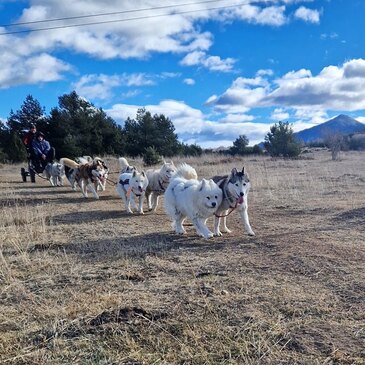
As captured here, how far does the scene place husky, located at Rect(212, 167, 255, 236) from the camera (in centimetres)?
739

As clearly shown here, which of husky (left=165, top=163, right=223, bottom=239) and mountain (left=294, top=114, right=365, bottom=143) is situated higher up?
mountain (left=294, top=114, right=365, bottom=143)

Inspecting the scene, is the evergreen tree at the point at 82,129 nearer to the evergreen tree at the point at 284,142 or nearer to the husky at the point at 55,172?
the evergreen tree at the point at 284,142

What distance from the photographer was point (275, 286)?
14.8ft

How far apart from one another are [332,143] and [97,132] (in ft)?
68.4

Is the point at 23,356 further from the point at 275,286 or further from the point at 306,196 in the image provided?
the point at 306,196

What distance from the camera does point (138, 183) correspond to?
1025 centimetres

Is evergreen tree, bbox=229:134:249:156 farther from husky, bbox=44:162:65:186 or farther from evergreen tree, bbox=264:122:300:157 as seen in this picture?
husky, bbox=44:162:65:186

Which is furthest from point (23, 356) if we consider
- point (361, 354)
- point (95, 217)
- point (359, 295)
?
point (95, 217)

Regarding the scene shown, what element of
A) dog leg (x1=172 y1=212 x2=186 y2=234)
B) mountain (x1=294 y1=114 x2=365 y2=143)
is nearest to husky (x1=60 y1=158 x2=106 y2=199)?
dog leg (x1=172 y1=212 x2=186 y2=234)

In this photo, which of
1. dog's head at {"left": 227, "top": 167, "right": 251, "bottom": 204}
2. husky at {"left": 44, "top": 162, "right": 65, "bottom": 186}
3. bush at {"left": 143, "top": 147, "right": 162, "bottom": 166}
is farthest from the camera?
bush at {"left": 143, "top": 147, "right": 162, "bottom": 166}

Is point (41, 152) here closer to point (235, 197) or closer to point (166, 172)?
point (166, 172)

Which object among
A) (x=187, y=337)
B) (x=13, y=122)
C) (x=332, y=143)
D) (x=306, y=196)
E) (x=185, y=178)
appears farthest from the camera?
(x=13, y=122)

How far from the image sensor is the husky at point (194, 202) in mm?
7176

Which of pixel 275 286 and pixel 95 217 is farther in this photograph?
pixel 95 217
